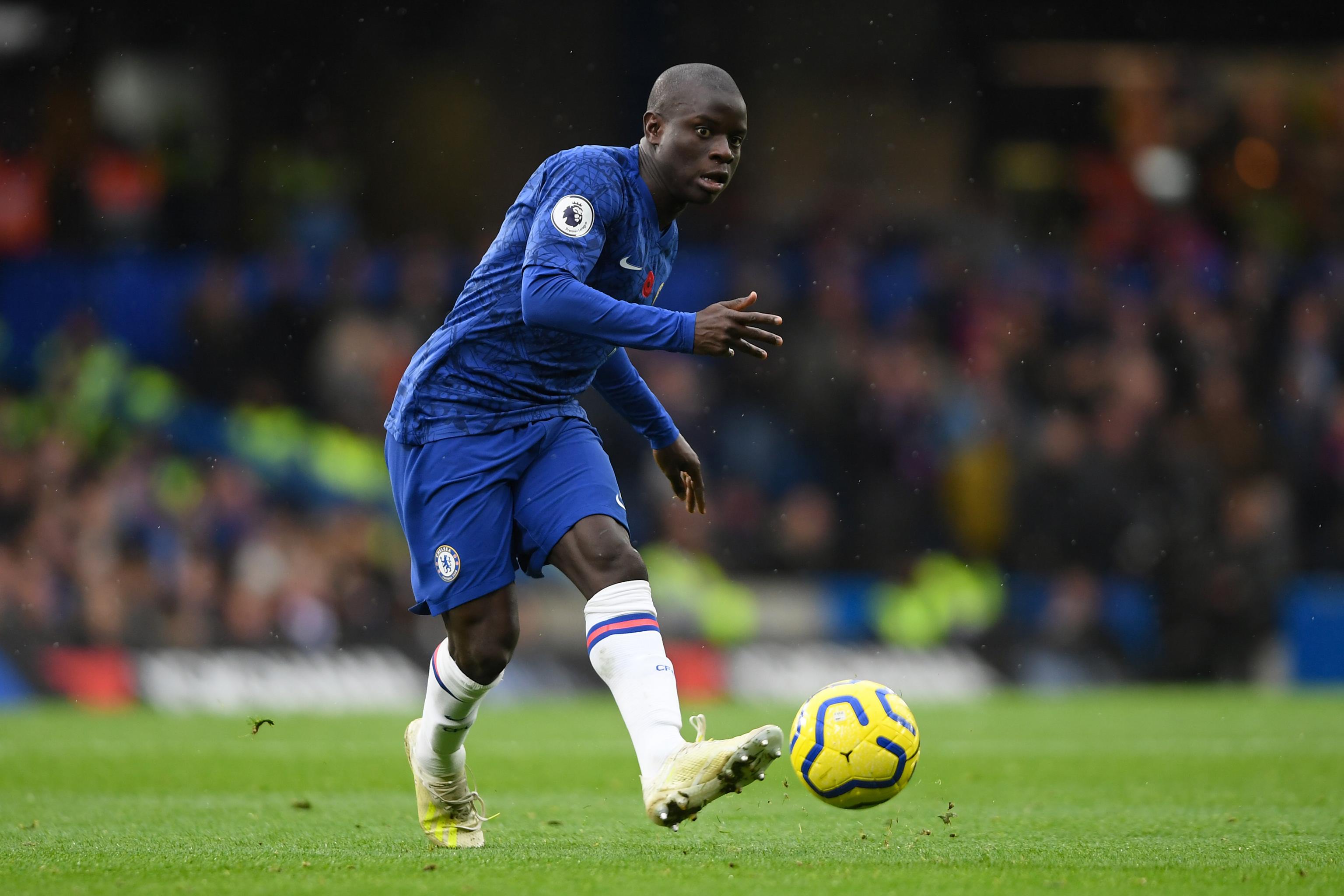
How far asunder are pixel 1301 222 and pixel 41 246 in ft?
39.4

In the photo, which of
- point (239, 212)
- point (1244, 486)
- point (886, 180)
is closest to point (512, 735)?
point (1244, 486)

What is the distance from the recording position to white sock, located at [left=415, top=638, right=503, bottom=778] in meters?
5.02

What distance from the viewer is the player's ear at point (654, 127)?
4879 mm

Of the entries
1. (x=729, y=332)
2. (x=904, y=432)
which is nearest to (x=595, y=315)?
(x=729, y=332)

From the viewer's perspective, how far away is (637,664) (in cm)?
462

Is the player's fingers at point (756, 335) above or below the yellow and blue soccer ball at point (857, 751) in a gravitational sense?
above

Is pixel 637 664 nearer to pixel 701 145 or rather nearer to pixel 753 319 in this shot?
pixel 753 319

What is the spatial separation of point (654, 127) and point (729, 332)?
31.7 inches

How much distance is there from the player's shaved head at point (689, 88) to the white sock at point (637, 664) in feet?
4.40

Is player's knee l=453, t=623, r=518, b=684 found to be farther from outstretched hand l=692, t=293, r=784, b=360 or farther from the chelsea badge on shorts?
outstretched hand l=692, t=293, r=784, b=360

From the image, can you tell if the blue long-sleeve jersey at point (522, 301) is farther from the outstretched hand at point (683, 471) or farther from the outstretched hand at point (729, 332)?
the outstretched hand at point (683, 471)

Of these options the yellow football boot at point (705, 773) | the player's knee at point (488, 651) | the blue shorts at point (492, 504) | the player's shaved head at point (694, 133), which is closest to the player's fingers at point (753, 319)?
the player's shaved head at point (694, 133)

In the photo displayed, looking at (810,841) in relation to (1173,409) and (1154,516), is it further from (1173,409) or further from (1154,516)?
(1173,409)

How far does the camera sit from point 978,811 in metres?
6.10
